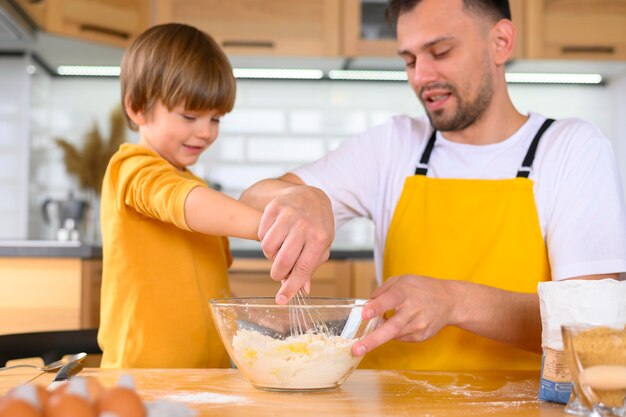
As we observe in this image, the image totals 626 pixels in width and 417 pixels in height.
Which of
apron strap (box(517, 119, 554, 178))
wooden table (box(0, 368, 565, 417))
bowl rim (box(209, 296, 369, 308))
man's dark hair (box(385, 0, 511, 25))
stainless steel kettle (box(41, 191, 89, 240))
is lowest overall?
wooden table (box(0, 368, 565, 417))

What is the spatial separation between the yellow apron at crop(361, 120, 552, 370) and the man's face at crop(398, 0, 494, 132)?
0.15 m

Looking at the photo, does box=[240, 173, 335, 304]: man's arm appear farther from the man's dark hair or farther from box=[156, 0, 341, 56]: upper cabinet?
box=[156, 0, 341, 56]: upper cabinet

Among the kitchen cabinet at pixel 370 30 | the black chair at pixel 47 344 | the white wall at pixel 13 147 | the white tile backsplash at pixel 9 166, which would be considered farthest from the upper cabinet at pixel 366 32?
the black chair at pixel 47 344

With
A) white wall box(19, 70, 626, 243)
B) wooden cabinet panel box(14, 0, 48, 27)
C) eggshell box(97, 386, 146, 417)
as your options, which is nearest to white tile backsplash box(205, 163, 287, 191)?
white wall box(19, 70, 626, 243)

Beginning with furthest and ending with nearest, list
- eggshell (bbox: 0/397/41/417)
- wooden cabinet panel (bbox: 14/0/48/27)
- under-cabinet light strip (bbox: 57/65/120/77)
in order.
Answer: under-cabinet light strip (bbox: 57/65/120/77) < wooden cabinet panel (bbox: 14/0/48/27) < eggshell (bbox: 0/397/41/417)

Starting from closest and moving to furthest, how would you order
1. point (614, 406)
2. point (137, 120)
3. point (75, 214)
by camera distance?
point (614, 406) → point (137, 120) → point (75, 214)

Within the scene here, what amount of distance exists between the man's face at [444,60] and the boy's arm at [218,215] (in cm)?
63

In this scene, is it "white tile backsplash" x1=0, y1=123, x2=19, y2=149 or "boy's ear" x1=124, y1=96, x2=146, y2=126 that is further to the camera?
"white tile backsplash" x1=0, y1=123, x2=19, y2=149

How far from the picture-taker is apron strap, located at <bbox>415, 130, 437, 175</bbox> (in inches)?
64.4

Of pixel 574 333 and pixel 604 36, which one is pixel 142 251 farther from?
pixel 604 36

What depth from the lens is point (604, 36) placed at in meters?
3.39

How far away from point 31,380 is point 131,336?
38cm

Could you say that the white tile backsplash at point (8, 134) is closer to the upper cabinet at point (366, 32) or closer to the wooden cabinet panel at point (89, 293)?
the wooden cabinet panel at point (89, 293)

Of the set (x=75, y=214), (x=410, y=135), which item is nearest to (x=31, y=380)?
(x=410, y=135)
